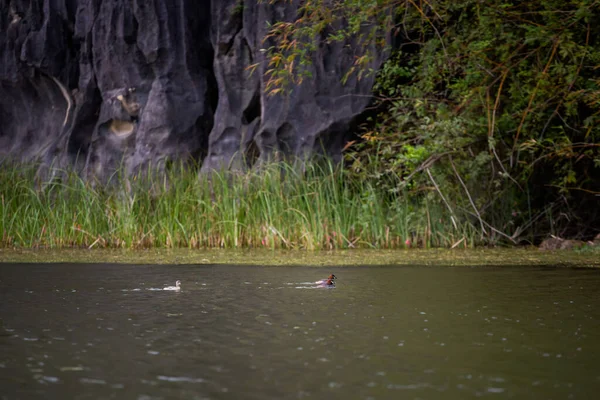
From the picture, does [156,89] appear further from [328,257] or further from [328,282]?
[328,282]

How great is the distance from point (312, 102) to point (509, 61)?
152 inches

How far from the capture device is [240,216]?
1081 cm

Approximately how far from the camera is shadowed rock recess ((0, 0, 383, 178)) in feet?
41.0

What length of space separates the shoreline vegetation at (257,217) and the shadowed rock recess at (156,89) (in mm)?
706

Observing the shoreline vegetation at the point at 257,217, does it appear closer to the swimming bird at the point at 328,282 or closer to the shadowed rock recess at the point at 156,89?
the shadowed rock recess at the point at 156,89

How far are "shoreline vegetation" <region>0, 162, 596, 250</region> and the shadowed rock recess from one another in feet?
2.32

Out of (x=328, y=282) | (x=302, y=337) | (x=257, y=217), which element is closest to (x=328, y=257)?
(x=257, y=217)

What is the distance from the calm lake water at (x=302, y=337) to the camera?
3.29 meters

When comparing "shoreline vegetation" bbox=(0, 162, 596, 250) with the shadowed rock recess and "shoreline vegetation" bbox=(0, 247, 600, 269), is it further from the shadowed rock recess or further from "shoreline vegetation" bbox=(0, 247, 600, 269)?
the shadowed rock recess

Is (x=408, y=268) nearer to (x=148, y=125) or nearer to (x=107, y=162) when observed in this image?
(x=148, y=125)

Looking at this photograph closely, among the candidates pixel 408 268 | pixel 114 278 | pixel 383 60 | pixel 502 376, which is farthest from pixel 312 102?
pixel 502 376

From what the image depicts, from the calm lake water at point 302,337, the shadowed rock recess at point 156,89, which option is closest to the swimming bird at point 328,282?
the calm lake water at point 302,337

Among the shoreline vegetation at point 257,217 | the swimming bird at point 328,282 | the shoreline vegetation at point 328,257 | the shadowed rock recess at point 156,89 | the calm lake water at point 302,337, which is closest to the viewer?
the calm lake water at point 302,337

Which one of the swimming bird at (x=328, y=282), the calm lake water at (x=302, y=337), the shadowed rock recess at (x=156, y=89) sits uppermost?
the shadowed rock recess at (x=156, y=89)
